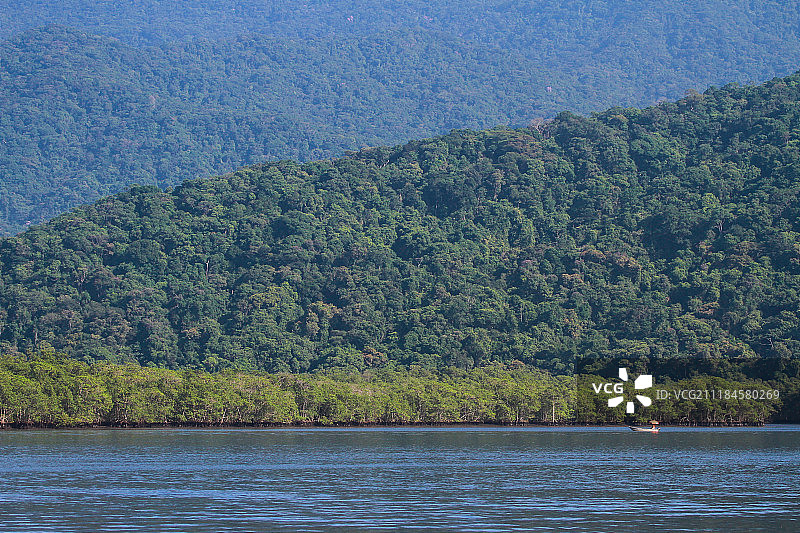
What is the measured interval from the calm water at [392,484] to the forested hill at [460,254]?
54009mm

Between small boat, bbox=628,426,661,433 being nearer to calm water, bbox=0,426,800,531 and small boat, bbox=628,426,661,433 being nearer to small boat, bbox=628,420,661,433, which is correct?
small boat, bbox=628,420,661,433

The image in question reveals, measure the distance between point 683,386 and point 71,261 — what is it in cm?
8337

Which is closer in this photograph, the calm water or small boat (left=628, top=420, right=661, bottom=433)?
the calm water

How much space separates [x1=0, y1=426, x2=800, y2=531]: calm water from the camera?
122 feet

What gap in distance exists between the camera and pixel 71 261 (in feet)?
502

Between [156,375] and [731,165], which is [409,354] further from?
[731,165]

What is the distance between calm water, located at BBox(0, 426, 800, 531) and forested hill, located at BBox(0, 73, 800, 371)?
54.0m

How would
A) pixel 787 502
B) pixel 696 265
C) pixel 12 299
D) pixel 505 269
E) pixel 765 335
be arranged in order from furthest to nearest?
pixel 505 269 → pixel 696 265 → pixel 12 299 → pixel 765 335 → pixel 787 502

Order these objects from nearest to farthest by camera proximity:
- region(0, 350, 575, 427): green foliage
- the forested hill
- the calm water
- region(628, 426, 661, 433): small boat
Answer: the calm water, region(0, 350, 575, 427): green foliage, region(628, 426, 661, 433): small boat, the forested hill

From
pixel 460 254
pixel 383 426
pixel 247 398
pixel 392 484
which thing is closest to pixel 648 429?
pixel 383 426

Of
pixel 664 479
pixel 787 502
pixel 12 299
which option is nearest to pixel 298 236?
pixel 12 299

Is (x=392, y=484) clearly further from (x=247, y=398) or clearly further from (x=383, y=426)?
(x=383, y=426)

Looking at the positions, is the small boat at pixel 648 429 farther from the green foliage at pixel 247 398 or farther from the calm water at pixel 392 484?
the calm water at pixel 392 484

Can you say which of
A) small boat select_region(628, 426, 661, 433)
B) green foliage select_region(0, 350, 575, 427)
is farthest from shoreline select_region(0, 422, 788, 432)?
small boat select_region(628, 426, 661, 433)
